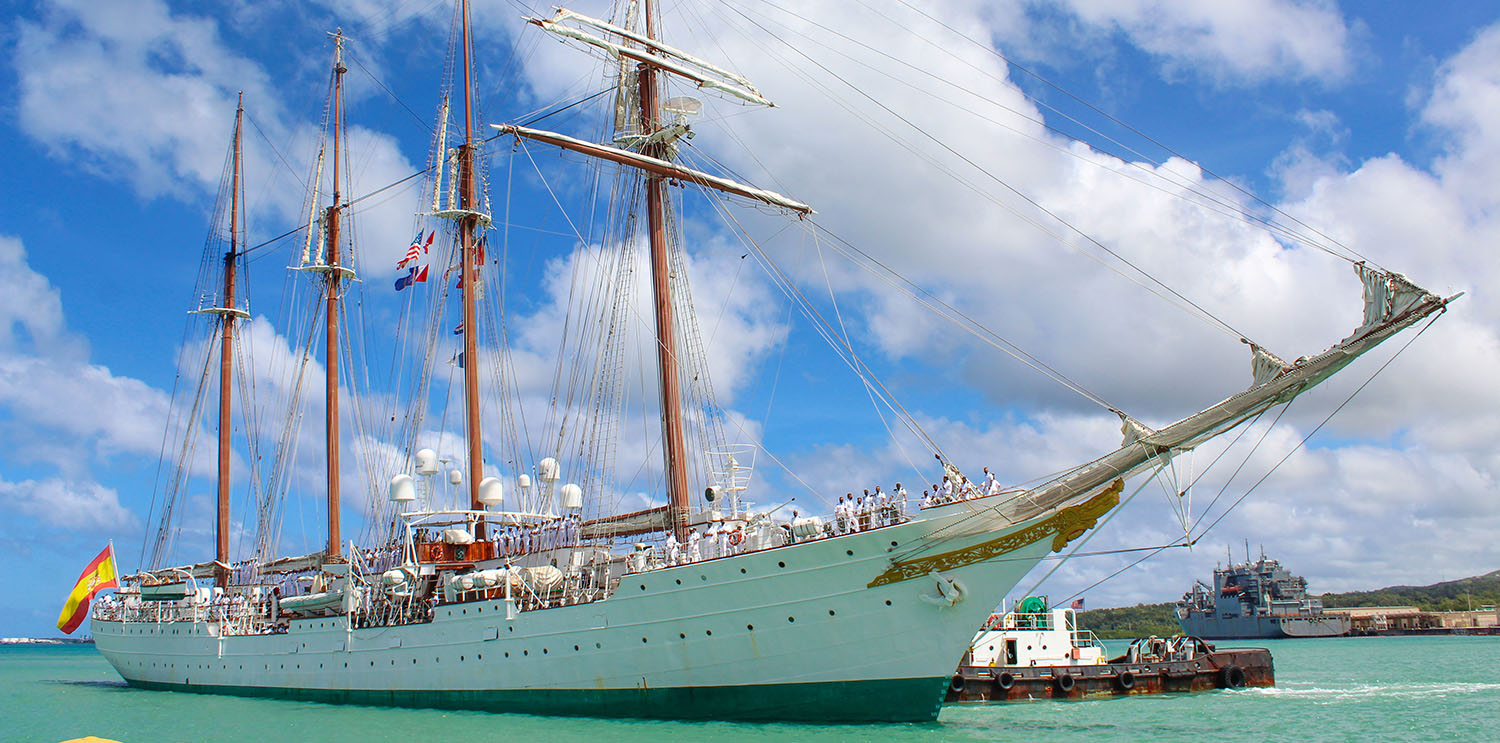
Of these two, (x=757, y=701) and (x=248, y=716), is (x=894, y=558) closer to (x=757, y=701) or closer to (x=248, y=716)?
(x=757, y=701)

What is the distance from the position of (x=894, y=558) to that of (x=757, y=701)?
180 inches

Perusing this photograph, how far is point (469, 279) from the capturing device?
34156 millimetres

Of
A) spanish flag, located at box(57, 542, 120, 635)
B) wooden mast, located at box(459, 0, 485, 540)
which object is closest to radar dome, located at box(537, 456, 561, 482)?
wooden mast, located at box(459, 0, 485, 540)

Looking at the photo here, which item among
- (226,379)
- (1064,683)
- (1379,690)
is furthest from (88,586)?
(1379,690)

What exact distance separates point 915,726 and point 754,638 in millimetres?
3818

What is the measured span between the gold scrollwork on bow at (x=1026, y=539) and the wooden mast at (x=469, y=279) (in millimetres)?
15847

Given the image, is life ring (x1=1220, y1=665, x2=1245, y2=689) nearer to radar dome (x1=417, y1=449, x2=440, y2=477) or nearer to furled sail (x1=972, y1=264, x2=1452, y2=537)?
furled sail (x1=972, y1=264, x2=1452, y2=537)

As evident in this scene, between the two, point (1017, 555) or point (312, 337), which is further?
point (312, 337)

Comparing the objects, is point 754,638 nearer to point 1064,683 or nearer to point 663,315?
point 663,315

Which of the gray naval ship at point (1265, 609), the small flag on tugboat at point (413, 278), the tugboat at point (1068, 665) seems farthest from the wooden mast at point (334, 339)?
the gray naval ship at point (1265, 609)

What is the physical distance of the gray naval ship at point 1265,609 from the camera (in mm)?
104125

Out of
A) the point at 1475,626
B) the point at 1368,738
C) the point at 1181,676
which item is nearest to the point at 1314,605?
the point at 1475,626

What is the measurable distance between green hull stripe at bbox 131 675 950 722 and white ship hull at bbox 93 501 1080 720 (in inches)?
1.2

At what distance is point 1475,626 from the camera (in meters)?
118
